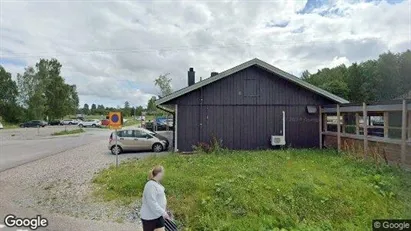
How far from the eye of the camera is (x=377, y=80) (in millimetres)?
50562

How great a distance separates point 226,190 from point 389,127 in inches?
285

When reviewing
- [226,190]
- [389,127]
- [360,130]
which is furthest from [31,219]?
[360,130]

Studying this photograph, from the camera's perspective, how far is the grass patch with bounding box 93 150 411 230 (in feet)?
22.3

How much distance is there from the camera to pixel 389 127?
11.5 meters

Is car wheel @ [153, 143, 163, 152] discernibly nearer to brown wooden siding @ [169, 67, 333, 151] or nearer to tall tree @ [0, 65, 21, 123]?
brown wooden siding @ [169, 67, 333, 151]

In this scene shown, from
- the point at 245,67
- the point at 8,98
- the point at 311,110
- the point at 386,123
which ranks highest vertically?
the point at 8,98

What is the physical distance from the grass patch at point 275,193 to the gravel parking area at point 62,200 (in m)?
0.62

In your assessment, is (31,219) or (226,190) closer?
(31,219)

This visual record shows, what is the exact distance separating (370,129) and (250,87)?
20.3ft

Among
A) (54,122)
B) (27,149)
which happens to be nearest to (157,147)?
(27,149)

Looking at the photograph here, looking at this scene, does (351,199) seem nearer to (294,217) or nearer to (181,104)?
(294,217)

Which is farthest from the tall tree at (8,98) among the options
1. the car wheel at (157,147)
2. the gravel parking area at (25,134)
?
the car wheel at (157,147)

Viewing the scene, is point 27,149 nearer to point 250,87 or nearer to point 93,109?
point 250,87

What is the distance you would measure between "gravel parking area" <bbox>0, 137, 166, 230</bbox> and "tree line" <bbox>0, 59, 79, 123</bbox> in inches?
2123
